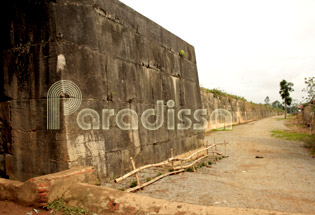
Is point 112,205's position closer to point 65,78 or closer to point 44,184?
point 44,184

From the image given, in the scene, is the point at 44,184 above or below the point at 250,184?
above

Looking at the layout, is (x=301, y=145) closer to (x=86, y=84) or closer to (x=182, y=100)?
(x=182, y=100)

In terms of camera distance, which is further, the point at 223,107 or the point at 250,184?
the point at 223,107

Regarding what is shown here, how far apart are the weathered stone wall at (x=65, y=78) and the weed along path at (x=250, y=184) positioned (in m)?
1.38

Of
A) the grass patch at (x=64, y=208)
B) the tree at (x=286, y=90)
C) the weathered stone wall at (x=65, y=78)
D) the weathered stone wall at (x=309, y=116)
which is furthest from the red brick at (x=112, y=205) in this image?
the tree at (x=286, y=90)

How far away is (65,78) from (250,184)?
5093 mm

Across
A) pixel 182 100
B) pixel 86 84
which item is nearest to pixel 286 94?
pixel 182 100

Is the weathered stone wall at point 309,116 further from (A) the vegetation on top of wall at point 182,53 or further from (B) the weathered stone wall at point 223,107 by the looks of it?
(A) the vegetation on top of wall at point 182,53

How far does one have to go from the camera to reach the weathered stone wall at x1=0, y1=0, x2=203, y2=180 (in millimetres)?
4703

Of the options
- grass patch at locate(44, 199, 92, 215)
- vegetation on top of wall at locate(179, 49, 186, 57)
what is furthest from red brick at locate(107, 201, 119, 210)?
vegetation on top of wall at locate(179, 49, 186, 57)

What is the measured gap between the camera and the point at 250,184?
6500mm

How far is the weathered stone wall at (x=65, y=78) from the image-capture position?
15.4 ft

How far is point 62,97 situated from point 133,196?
2.21 m

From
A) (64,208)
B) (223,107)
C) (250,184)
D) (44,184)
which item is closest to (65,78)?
(44,184)
